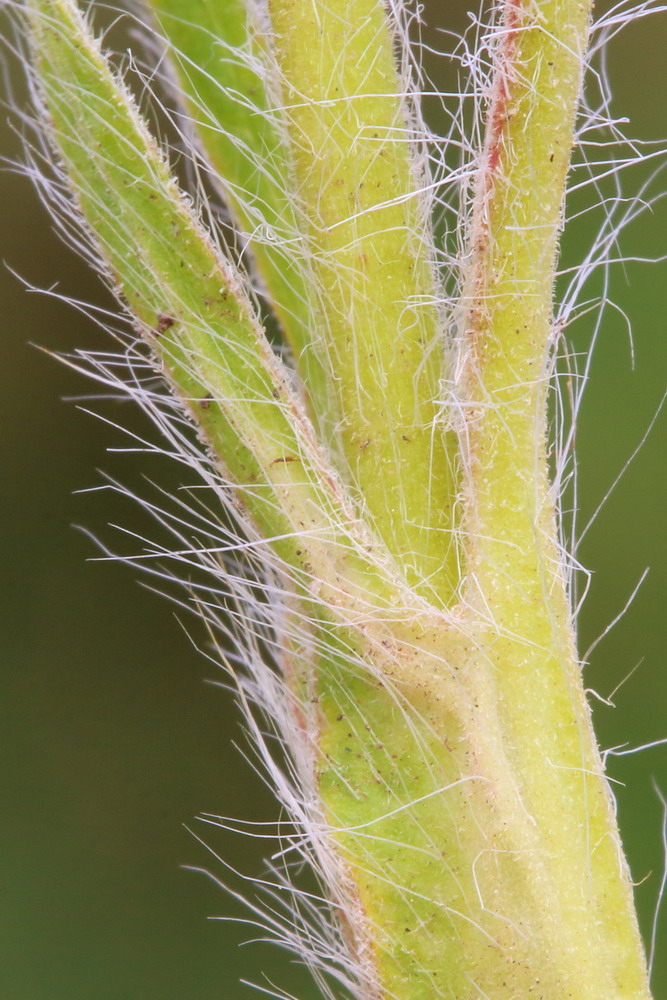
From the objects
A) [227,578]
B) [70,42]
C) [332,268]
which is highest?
[70,42]

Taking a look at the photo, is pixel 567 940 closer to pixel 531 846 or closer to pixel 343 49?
pixel 531 846

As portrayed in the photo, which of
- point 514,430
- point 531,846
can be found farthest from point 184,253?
point 531,846

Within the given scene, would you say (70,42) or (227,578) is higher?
(70,42)

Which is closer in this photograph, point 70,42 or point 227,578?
point 70,42

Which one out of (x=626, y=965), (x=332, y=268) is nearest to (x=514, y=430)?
(x=332, y=268)

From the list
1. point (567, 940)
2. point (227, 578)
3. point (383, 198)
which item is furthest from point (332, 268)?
point (567, 940)

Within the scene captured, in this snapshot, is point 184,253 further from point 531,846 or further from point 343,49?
point 531,846

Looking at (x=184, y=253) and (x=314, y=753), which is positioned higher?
(x=184, y=253)

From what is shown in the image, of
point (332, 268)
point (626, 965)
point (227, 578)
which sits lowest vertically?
point (626, 965)
